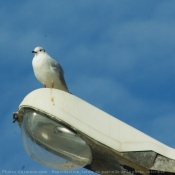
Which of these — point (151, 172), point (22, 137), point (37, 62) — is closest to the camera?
point (151, 172)

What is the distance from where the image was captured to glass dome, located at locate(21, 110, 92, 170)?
125 inches

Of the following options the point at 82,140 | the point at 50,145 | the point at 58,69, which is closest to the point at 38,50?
the point at 58,69

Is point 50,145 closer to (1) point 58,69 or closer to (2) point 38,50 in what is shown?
(1) point 58,69

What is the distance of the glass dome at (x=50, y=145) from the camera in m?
3.18

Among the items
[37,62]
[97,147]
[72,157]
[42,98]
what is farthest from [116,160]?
[37,62]

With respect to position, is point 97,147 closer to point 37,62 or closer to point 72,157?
point 72,157

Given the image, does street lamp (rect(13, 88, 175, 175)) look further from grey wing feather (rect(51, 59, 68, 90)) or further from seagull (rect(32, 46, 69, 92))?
grey wing feather (rect(51, 59, 68, 90))

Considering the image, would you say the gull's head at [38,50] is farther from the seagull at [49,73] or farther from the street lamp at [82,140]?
the street lamp at [82,140]

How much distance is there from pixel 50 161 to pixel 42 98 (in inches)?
16.7

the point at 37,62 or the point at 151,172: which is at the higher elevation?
the point at 37,62

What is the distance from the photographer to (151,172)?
2863mm

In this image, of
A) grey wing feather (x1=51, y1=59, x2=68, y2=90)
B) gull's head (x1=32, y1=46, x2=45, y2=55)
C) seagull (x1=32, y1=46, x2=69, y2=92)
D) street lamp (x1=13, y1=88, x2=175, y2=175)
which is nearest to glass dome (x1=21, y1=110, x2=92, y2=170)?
street lamp (x1=13, y1=88, x2=175, y2=175)

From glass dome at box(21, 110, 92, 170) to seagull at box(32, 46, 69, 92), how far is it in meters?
4.12

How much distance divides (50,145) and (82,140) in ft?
0.93
